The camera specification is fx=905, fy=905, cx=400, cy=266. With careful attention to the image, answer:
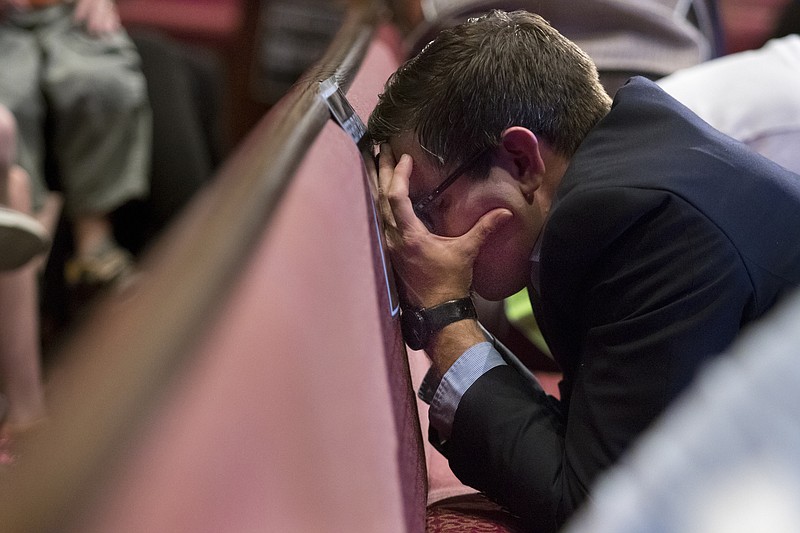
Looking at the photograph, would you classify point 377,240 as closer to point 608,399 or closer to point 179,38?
point 608,399

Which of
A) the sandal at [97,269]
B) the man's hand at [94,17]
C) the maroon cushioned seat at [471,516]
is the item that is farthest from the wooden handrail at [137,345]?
the man's hand at [94,17]

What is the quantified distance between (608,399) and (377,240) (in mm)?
171

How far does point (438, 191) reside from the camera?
0.60m

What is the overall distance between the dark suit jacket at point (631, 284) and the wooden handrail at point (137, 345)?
0.21m

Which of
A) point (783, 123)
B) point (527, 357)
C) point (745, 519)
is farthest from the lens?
point (783, 123)

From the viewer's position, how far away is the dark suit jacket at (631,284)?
54 centimetres

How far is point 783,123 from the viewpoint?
89 centimetres

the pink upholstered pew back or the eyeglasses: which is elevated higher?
the pink upholstered pew back

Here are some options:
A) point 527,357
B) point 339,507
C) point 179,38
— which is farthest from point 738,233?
point 179,38

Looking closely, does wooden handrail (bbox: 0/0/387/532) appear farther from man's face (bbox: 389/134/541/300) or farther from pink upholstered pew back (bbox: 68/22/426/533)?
man's face (bbox: 389/134/541/300)

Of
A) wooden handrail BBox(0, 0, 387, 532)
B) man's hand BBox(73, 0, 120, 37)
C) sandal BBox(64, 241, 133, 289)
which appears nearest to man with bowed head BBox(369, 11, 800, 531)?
wooden handrail BBox(0, 0, 387, 532)

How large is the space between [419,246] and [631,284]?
0.14 meters

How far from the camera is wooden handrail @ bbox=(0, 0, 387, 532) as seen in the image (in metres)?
0.26

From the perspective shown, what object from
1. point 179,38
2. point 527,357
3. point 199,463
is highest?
point 199,463
